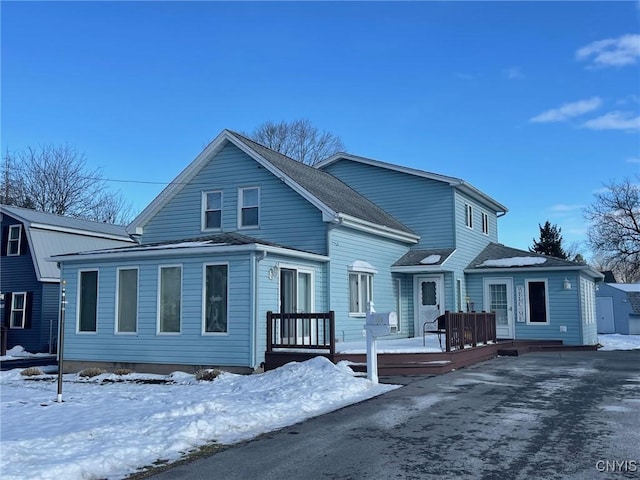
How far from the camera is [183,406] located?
27.6 ft

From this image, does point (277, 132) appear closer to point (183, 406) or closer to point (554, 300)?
point (554, 300)

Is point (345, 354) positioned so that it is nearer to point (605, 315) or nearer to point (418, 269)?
point (418, 269)

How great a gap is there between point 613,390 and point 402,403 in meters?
4.32

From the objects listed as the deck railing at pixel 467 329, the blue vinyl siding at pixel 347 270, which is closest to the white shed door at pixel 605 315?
the deck railing at pixel 467 329

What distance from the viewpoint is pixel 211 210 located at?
59.6 ft

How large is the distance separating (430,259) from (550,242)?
2183 cm

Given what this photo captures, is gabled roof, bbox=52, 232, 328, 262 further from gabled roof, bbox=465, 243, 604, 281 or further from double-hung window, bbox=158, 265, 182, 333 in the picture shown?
gabled roof, bbox=465, 243, 604, 281

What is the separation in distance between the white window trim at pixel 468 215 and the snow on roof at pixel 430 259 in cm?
301

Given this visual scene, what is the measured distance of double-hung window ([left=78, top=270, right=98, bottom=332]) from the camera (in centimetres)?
1528

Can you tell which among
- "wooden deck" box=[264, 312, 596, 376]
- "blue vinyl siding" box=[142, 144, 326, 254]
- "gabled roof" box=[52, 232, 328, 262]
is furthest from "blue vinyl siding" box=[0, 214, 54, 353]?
"wooden deck" box=[264, 312, 596, 376]

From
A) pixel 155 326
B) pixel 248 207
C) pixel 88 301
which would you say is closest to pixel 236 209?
pixel 248 207

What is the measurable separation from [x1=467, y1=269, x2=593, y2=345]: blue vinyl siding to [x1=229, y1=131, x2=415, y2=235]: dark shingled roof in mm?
4743

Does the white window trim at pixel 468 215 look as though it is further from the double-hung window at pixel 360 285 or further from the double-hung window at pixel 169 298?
the double-hung window at pixel 169 298

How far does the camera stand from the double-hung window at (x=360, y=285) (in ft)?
57.5
